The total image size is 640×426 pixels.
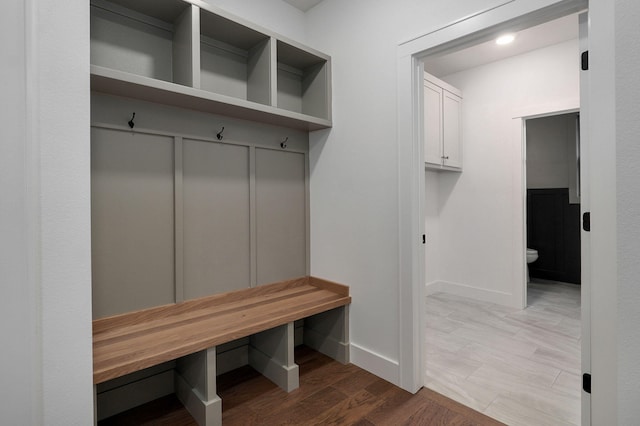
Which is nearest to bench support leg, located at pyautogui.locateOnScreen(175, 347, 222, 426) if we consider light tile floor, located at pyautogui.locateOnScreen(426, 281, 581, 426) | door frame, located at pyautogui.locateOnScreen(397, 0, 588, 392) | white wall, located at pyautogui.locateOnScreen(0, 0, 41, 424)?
white wall, located at pyautogui.locateOnScreen(0, 0, 41, 424)

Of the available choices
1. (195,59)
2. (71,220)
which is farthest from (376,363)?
(195,59)

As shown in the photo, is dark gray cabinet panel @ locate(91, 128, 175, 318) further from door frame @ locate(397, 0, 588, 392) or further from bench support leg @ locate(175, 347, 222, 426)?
door frame @ locate(397, 0, 588, 392)

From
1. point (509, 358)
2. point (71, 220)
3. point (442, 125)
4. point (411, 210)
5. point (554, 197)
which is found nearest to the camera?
point (71, 220)

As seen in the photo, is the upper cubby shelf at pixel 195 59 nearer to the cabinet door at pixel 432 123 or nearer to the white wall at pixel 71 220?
the white wall at pixel 71 220

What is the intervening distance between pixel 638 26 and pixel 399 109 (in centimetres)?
112

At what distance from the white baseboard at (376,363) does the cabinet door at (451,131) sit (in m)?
2.23

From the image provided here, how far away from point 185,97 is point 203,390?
5.06 ft

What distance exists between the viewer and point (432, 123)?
11.2 feet

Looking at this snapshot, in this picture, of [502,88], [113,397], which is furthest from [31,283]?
[502,88]

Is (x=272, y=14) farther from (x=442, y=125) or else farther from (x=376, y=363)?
(x=376, y=363)

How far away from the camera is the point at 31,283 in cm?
112

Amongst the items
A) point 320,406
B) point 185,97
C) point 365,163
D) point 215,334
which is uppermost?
point 185,97

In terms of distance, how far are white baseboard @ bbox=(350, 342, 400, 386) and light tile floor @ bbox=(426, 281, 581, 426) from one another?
0.23 metres

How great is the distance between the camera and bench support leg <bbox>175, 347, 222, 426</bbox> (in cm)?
166
